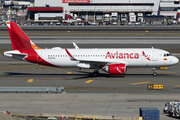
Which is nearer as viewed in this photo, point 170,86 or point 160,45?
point 170,86

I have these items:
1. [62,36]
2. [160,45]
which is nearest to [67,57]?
[160,45]

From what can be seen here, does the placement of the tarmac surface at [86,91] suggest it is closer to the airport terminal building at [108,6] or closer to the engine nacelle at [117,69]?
the engine nacelle at [117,69]

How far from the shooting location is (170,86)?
140ft

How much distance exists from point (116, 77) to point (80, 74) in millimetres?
6629

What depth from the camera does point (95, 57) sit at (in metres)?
49.4

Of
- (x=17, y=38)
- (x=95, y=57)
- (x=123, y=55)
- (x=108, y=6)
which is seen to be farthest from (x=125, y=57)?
(x=108, y=6)

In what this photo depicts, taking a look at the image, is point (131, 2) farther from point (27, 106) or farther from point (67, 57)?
point (27, 106)

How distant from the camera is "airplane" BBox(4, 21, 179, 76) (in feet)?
160

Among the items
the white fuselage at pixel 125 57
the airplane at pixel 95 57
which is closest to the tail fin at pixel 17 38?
the airplane at pixel 95 57

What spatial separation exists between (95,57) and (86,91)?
10233 mm

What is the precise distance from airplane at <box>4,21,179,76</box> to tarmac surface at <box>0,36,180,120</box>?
78.8 inches

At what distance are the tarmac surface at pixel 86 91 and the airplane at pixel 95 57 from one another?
2.00 meters

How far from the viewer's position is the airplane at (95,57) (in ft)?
160

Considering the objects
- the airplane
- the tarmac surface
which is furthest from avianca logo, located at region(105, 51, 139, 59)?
the tarmac surface
